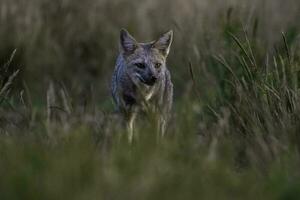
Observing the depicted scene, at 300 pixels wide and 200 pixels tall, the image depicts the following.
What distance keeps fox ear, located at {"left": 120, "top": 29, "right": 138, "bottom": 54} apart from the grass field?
555 millimetres

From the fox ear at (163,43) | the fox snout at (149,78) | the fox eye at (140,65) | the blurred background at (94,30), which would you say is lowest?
the blurred background at (94,30)

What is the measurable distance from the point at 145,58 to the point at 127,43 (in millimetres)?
349

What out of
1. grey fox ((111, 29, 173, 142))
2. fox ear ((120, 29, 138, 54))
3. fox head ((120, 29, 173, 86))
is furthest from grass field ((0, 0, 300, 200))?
fox ear ((120, 29, 138, 54))

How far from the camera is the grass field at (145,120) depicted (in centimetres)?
510

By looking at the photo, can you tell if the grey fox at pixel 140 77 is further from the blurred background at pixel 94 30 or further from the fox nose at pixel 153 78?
the blurred background at pixel 94 30

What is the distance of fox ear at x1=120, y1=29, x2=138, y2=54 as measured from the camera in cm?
938

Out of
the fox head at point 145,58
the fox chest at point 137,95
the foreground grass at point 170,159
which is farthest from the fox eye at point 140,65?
the foreground grass at point 170,159

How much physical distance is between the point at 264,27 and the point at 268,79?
5.54 m

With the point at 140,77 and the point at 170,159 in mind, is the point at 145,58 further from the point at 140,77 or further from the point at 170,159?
the point at 170,159

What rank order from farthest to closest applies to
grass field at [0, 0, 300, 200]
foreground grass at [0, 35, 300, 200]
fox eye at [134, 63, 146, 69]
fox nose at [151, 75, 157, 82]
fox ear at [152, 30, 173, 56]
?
fox ear at [152, 30, 173, 56] → fox eye at [134, 63, 146, 69] → fox nose at [151, 75, 157, 82] → grass field at [0, 0, 300, 200] → foreground grass at [0, 35, 300, 200]

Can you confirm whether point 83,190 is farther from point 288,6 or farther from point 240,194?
point 288,6

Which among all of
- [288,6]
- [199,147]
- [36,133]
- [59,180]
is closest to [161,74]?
[36,133]

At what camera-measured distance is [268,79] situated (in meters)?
7.89

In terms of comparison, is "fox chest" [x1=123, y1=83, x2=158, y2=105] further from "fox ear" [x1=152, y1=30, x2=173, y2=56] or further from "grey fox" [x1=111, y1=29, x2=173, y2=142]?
"fox ear" [x1=152, y1=30, x2=173, y2=56]
